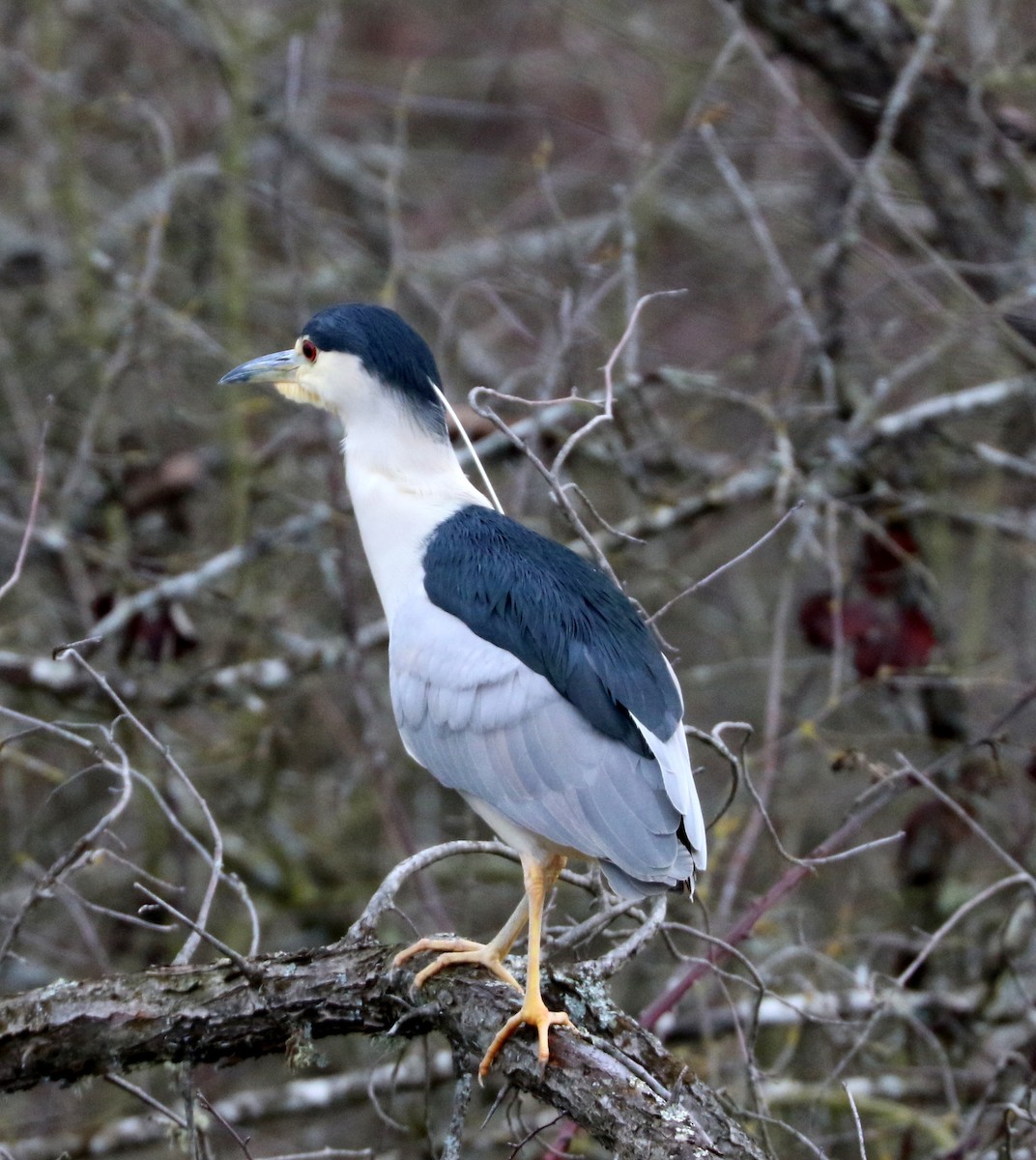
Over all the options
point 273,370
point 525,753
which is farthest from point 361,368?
point 525,753

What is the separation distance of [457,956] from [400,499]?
1027mm

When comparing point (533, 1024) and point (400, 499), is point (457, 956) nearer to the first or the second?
point (533, 1024)

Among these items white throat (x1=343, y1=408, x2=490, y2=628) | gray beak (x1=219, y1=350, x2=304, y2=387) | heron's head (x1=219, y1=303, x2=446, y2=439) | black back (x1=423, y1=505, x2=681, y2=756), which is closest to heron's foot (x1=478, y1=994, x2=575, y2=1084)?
black back (x1=423, y1=505, x2=681, y2=756)

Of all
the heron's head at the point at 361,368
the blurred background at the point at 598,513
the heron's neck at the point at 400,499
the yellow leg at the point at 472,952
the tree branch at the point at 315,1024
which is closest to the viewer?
the tree branch at the point at 315,1024

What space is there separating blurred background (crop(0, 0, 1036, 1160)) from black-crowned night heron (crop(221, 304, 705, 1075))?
1.12 feet

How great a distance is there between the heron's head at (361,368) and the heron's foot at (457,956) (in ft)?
3.81

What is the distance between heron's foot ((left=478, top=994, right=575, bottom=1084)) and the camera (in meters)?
2.36

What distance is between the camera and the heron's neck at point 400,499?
3.09 meters

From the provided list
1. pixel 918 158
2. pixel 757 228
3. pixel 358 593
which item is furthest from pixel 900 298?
pixel 358 593

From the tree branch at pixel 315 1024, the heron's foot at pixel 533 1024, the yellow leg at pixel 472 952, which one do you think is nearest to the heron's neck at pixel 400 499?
the yellow leg at pixel 472 952

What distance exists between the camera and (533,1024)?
2430 mm

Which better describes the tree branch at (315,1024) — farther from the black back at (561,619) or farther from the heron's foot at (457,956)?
the black back at (561,619)

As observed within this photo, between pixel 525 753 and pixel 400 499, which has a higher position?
pixel 400 499

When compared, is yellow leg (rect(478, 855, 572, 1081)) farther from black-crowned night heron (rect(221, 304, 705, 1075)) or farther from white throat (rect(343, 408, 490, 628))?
white throat (rect(343, 408, 490, 628))
